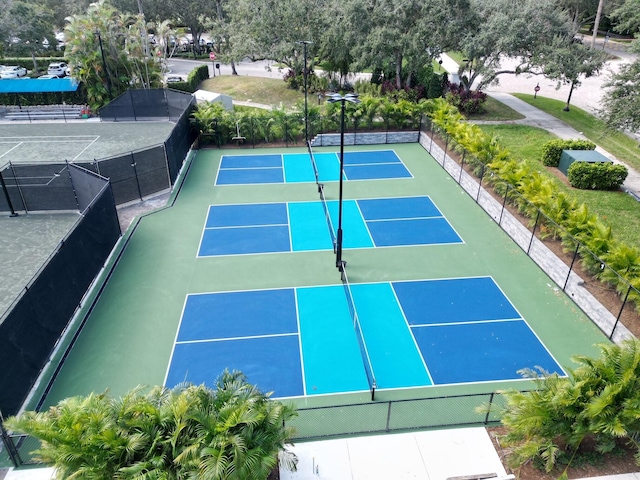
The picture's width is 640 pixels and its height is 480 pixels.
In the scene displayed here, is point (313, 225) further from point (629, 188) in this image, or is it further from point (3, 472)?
point (629, 188)

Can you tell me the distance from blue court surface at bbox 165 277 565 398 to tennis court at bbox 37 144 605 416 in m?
0.04

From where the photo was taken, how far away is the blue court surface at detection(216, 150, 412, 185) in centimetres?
2347

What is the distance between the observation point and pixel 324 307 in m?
14.4

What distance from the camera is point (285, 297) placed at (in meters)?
14.9

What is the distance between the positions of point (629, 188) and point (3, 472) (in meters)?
24.5

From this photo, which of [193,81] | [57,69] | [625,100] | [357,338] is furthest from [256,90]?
[357,338]

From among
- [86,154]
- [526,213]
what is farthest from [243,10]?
[526,213]

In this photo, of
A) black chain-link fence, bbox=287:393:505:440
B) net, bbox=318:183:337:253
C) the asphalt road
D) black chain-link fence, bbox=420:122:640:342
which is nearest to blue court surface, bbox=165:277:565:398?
black chain-link fence, bbox=287:393:505:440

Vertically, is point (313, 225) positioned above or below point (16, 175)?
below

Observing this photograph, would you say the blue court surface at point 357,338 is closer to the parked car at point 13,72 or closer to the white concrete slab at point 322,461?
the white concrete slab at point 322,461

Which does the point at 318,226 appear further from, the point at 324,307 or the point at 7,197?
the point at 7,197

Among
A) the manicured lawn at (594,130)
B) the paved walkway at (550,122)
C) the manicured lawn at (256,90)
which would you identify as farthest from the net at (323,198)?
the paved walkway at (550,122)

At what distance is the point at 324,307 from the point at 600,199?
45.0 feet

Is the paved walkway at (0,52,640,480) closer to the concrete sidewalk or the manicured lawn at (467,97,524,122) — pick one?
the concrete sidewalk
